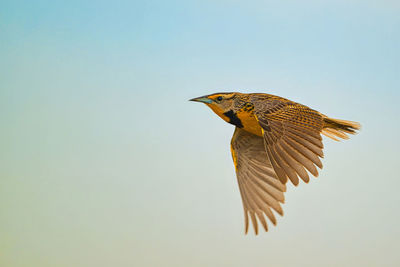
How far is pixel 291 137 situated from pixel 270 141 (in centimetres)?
13

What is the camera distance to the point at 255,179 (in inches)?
152

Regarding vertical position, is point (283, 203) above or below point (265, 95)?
below

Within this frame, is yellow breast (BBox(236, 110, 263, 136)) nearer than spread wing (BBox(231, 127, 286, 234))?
Yes

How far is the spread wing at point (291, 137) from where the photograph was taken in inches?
102

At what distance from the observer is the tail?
3.44 m

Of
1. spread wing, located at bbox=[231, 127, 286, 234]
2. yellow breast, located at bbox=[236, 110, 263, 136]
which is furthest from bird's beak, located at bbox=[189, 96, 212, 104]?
spread wing, located at bbox=[231, 127, 286, 234]

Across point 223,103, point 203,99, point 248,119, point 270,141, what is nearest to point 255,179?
point 248,119

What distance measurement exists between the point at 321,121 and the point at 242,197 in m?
1.06

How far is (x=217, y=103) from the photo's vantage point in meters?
3.34

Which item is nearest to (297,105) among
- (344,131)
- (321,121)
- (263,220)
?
(321,121)

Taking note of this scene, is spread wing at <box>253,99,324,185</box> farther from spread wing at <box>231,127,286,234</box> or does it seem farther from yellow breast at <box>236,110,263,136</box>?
spread wing at <box>231,127,286,234</box>

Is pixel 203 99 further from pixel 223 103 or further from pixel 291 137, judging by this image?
pixel 291 137

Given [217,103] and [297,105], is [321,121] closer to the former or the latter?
[297,105]

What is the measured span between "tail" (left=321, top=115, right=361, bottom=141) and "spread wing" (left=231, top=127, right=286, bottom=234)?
568 mm
